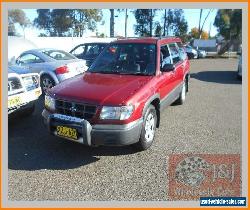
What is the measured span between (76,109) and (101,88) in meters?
0.54

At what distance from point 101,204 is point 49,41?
21.1 m

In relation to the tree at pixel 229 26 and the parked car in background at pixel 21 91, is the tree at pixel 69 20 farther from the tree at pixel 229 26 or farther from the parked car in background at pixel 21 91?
the parked car in background at pixel 21 91

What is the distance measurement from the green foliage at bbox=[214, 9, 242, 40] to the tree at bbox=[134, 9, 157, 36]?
13.0 meters

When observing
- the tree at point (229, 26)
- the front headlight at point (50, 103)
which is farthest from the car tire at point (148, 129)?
the tree at point (229, 26)

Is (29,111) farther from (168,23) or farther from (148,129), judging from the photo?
(168,23)

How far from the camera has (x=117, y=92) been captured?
14.5ft

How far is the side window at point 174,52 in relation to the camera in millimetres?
6605

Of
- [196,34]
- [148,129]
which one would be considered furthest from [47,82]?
[196,34]

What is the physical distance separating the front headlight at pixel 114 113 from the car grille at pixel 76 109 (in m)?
0.16

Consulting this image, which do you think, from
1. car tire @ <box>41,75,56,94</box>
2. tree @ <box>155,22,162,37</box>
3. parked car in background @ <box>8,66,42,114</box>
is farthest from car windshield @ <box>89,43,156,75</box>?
tree @ <box>155,22,162,37</box>

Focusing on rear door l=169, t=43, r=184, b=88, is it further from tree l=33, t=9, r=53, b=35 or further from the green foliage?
the green foliage

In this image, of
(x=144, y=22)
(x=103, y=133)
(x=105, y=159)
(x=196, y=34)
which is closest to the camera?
(x=103, y=133)

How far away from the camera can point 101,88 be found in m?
4.61

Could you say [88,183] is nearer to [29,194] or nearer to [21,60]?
[29,194]
